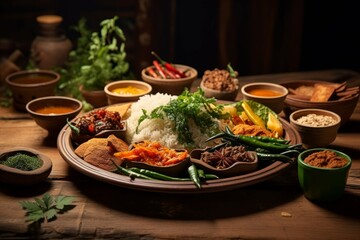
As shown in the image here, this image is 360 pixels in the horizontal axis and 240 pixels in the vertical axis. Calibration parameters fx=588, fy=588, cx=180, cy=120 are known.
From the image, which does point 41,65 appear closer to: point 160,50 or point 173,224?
point 160,50

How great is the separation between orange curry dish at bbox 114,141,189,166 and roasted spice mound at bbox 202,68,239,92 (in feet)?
3.91

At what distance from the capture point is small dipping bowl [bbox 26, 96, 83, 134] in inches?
168

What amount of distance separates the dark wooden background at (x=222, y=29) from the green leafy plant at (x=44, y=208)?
2.83 metres

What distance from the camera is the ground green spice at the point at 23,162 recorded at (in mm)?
3627

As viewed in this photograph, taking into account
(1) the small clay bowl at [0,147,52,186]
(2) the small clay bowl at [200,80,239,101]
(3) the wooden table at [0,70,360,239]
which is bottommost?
(3) the wooden table at [0,70,360,239]

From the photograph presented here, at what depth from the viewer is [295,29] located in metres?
6.15

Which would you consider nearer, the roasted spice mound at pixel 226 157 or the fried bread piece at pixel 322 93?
the roasted spice mound at pixel 226 157

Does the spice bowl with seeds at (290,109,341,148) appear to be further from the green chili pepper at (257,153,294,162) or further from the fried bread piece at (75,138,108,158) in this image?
the fried bread piece at (75,138,108,158)

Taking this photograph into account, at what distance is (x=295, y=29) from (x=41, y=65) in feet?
8.60

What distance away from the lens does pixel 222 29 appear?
619cm

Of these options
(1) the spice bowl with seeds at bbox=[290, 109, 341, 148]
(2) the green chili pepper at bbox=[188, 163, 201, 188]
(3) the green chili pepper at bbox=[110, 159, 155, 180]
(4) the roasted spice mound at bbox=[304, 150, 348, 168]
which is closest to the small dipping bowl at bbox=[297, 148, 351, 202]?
(4) the roasted spice mound at bbox=[304, 150, 348, 168]

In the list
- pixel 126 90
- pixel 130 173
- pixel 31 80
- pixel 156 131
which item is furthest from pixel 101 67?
pixel 130 173

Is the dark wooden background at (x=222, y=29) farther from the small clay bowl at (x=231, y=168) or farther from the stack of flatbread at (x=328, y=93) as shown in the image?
the small clay bowl at (x=231, y=168)

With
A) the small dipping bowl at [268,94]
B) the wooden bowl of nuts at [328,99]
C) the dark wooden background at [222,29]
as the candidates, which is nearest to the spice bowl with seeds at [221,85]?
the small dipping bowl at [268,94]
